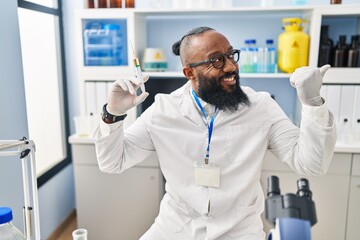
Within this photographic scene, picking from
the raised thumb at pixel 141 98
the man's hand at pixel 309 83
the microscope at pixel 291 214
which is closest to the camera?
the microscope at pixel 291 214

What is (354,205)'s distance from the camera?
2170mm

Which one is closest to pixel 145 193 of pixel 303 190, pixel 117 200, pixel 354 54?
pixel 117 200

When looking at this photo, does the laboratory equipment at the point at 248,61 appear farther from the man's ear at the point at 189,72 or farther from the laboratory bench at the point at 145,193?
the man's ear at the point at 189,72

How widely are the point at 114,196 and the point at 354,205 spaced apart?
5.02 feet

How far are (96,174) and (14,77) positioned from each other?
2.63 feet

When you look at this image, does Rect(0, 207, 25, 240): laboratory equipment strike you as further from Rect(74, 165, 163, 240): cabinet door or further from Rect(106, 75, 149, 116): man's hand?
Rect(74, 165, 163, 240): cabinet door

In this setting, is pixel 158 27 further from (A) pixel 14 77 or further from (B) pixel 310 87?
(B) pixel 310 87

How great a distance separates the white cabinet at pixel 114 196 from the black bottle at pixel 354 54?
54.4 inches

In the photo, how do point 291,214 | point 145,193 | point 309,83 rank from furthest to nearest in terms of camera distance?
point 145,193 → point 309,83 → point 291,214

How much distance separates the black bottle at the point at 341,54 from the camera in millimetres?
2234

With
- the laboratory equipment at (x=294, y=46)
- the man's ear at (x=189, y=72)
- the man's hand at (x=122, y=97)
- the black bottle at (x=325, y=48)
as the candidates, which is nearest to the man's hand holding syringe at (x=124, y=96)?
the man's hand at (x=122, y=97)

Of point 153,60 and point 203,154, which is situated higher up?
point 153,60

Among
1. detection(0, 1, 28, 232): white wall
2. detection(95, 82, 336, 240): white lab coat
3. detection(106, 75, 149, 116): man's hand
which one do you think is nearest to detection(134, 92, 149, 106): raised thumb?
detection(106, 75, 149, 116): man's hand

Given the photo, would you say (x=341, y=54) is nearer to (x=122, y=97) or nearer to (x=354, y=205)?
(x=354, y=205)
